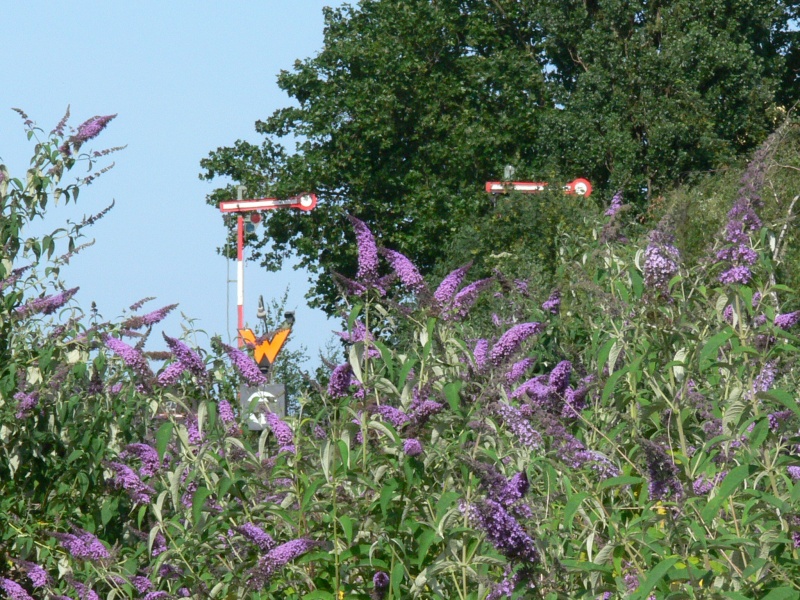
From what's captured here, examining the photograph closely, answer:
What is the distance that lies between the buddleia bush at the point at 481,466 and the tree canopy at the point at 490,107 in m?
23.4

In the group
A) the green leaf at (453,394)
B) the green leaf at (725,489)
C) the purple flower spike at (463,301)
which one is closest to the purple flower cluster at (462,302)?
the purple flower spike at (463,301)

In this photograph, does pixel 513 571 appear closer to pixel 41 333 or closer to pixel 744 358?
pixel 744 358

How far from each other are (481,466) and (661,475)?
1.56 ft

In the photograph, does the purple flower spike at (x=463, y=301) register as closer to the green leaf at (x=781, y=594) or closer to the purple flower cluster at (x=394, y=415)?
the purple flower cluster at (x=394, y=415)

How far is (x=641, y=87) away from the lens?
91.8ft

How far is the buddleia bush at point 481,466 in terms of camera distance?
3361 millimetres

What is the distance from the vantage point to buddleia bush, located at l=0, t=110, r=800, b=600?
3361 millimetres

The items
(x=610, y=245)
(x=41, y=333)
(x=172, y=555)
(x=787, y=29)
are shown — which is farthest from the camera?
(x=787, y=29)

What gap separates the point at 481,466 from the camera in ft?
10.3

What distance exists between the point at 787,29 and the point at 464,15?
8.09 meters

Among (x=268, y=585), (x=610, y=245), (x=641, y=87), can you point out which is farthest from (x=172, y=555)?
(x=641, y=87)

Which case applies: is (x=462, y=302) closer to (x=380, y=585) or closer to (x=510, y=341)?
(x=510, y=341)

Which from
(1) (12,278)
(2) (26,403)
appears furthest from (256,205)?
(2) (26,403)

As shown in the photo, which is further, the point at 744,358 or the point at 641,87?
the point at 641,87
